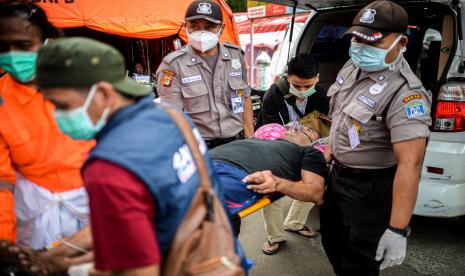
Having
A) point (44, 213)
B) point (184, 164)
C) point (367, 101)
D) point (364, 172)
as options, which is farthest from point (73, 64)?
point (364, 172)

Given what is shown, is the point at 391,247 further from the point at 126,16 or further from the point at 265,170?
the point at 126,16

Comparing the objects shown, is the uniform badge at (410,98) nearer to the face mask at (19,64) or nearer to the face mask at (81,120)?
the face mask at (81,120)

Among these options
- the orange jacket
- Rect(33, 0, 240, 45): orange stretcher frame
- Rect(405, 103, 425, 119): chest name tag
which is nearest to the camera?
the orange jacket

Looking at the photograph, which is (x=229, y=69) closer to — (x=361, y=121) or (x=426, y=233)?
(x=361, y=121)

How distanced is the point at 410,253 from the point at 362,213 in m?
1.26

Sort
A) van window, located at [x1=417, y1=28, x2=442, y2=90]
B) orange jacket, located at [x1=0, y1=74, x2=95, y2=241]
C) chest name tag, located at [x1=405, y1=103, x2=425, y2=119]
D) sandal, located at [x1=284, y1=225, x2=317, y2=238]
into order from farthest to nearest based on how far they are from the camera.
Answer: van window, located at [x1=417, y1=28, x2=442, y2=90] < sandal, located at [x1=284, y1=225, x2=317, y2=238] < chest name tag, located at [x1=405, y1=103, x2=425, y2=119] < orange jacket, located at [x1=0, y1=74, x2=95, y2=241]

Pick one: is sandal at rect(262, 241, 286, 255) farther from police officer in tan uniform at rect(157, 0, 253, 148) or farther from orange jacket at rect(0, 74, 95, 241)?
orange jacket at rect(0, 74, 95, 241)

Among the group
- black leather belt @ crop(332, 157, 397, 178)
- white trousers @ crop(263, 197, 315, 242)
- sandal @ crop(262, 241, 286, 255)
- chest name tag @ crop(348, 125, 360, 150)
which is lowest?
sandal @ crop(262, 241, 286, 255)

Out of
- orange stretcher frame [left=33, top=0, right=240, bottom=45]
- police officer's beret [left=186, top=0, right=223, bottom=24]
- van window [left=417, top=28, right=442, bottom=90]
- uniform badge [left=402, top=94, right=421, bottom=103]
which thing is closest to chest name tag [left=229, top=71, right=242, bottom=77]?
police officer's beret [left=186, top=0, right=223, bottom=24]

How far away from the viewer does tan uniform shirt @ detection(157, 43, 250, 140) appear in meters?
2.61

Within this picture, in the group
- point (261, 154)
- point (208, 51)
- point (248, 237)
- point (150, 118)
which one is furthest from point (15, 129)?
point (248, 237)

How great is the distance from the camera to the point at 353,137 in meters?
1.91

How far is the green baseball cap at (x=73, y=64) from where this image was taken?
36.0 inches

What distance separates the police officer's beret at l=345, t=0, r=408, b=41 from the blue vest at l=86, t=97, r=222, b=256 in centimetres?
127
